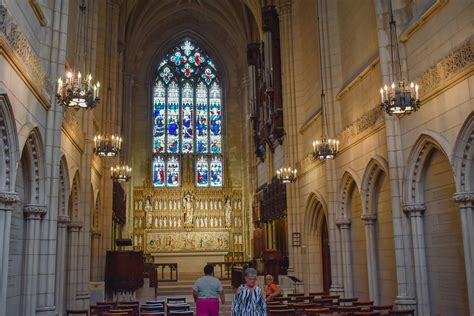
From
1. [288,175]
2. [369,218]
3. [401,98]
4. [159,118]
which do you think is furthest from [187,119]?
[401,98]

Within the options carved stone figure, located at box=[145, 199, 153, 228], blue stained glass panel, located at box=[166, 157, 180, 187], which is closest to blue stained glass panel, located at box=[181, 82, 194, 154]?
blue stained glass panel, located at box=[166, 157, 180, 187]

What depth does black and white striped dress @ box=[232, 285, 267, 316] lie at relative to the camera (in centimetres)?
610

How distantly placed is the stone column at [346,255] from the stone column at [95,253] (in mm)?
8841

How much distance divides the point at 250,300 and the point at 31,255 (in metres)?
6.11

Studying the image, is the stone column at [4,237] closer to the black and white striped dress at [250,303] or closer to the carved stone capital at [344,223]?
the black and white striped dress at [250,303]

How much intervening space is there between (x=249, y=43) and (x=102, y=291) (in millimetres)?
20014

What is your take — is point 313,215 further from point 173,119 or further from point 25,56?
point 173,119

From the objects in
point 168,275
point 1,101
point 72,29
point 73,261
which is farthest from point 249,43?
point 1,101

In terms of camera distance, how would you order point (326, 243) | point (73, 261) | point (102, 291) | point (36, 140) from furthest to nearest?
1. point (326, 243)
2. point (102, 291)
3. point (73, 261)
4. point (36, 140)

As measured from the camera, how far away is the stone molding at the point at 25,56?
8.36m

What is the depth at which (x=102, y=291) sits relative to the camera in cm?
1788

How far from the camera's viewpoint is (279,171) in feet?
70.0

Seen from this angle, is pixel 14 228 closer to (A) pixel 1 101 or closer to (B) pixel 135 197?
(A) pixel 1 101

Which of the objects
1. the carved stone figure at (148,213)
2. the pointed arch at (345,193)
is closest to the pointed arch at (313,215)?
the pointed arch at (345,193)
